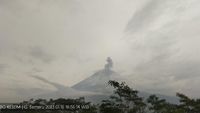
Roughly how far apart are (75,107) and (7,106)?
19.5m

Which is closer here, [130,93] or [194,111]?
[130,93]

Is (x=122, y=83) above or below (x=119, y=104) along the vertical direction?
above

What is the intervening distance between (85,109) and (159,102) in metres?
24.2

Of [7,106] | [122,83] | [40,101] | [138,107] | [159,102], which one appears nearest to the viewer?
[7,106]

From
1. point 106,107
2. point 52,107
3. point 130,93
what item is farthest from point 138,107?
point 52,107

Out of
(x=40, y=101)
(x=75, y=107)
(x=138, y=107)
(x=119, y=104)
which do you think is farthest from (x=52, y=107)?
(x=40, y=101)

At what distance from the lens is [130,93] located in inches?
3460

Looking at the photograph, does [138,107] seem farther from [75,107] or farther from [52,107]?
[52,107]

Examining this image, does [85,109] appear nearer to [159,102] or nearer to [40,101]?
[159,102]

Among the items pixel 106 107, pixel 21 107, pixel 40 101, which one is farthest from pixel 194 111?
pixel 40 101

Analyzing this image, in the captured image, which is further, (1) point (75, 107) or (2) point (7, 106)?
(1) point (75, 107)

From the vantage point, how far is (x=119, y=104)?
277 ft

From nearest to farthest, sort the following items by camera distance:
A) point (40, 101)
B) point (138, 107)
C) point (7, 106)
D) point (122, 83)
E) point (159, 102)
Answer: point (7, 106), point (122, 83), point (138, 107), point (159, 102), point (40, 101)

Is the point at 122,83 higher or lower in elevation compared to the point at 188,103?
higher
